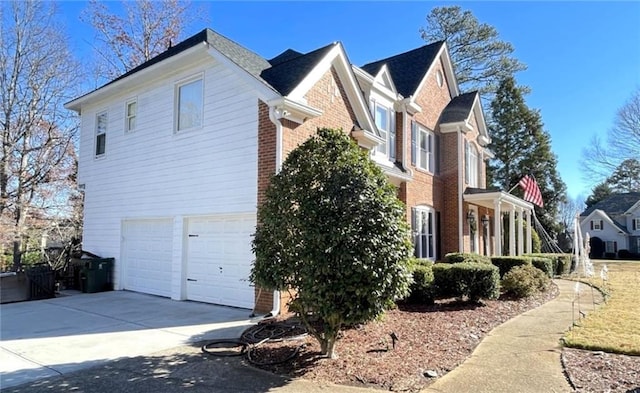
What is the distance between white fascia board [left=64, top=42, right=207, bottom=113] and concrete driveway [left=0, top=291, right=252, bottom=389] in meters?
6.22

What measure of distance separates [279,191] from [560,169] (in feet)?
127

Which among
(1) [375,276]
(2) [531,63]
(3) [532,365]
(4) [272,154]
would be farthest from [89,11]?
(2) [531,63]

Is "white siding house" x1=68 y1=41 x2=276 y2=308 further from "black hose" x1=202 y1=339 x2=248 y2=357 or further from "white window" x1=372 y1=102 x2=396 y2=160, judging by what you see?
"white window" x1=372 y1=102 x2=396 y2=160

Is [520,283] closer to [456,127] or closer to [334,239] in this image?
[334,239]

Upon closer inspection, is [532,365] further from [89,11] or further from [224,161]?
[89,11]

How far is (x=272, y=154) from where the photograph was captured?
29.8 ft

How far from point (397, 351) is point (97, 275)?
33.0ft

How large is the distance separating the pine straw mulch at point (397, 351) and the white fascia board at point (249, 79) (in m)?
5.12

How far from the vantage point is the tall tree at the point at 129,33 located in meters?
24.2

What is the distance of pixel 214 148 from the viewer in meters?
10.3

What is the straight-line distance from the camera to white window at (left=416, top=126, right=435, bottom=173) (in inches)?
644

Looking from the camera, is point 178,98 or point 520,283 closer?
point 520,283

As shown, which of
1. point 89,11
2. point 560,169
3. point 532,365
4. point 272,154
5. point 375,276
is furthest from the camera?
point 560,169

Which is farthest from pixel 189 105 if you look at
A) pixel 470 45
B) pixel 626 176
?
pixel 626 176
